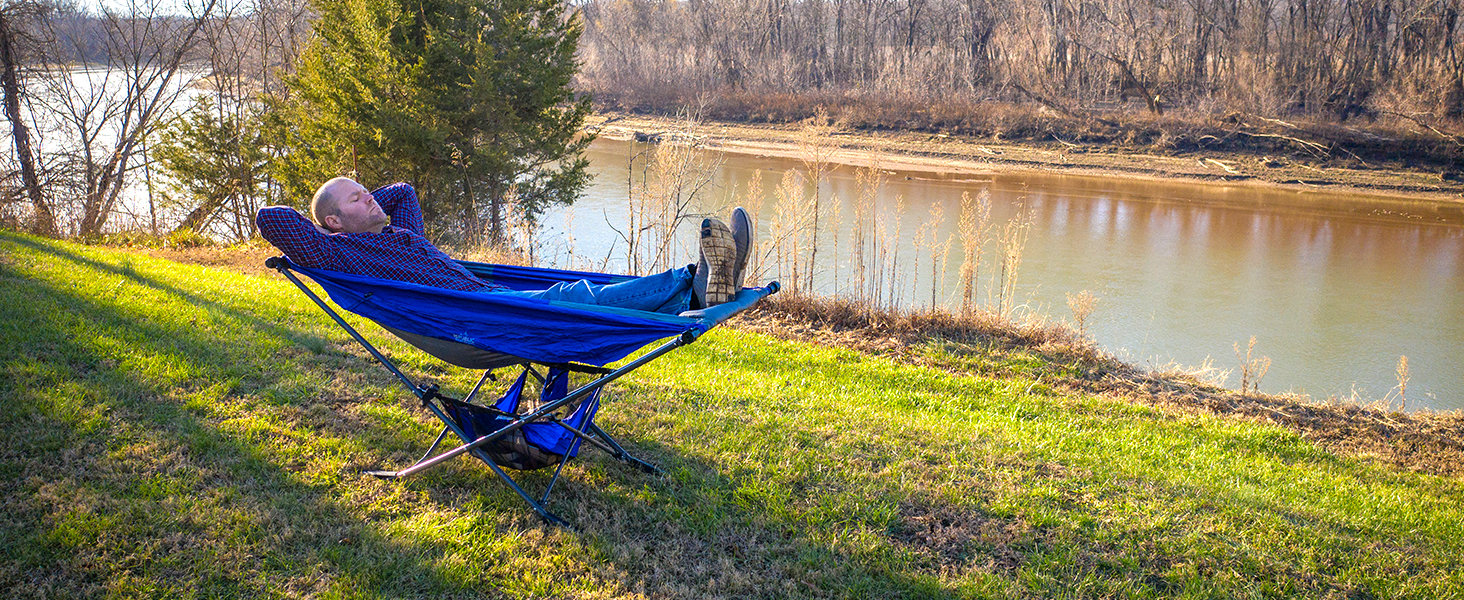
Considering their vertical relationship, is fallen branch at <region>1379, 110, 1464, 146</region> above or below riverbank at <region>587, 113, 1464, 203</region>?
above

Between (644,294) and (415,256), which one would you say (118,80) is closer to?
(415,256)

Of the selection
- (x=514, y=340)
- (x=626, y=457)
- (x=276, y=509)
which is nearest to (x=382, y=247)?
(x=514, y=340)

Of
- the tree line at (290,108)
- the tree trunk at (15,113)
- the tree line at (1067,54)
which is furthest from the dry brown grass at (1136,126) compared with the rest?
the tree trunk at (15,113)

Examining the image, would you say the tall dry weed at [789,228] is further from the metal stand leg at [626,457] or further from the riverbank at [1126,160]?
the riverbank at [1126,160]

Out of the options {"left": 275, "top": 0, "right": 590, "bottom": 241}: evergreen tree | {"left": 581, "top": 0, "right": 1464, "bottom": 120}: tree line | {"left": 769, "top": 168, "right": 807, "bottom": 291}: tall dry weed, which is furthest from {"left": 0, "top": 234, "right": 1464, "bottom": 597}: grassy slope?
{"left": 581, "top": 0, "right": 1464, "bottom": 120}: tree line

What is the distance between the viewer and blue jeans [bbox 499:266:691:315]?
2.72 meters

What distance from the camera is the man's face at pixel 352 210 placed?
2.79 meters

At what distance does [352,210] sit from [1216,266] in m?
10.5

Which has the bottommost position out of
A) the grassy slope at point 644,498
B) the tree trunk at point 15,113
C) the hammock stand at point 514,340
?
the grassy slope at point 644,498

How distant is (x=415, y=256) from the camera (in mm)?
2832

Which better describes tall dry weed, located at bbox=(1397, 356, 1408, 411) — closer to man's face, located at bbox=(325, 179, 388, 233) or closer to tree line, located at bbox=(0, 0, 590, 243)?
man's face, located at bbox=(325, 179, 388, 233)

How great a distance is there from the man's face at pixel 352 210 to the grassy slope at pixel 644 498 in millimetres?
740

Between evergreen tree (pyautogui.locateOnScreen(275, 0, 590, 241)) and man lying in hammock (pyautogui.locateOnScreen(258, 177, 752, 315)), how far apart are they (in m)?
6.38

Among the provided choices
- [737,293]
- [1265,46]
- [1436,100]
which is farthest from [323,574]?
[1265,46]
